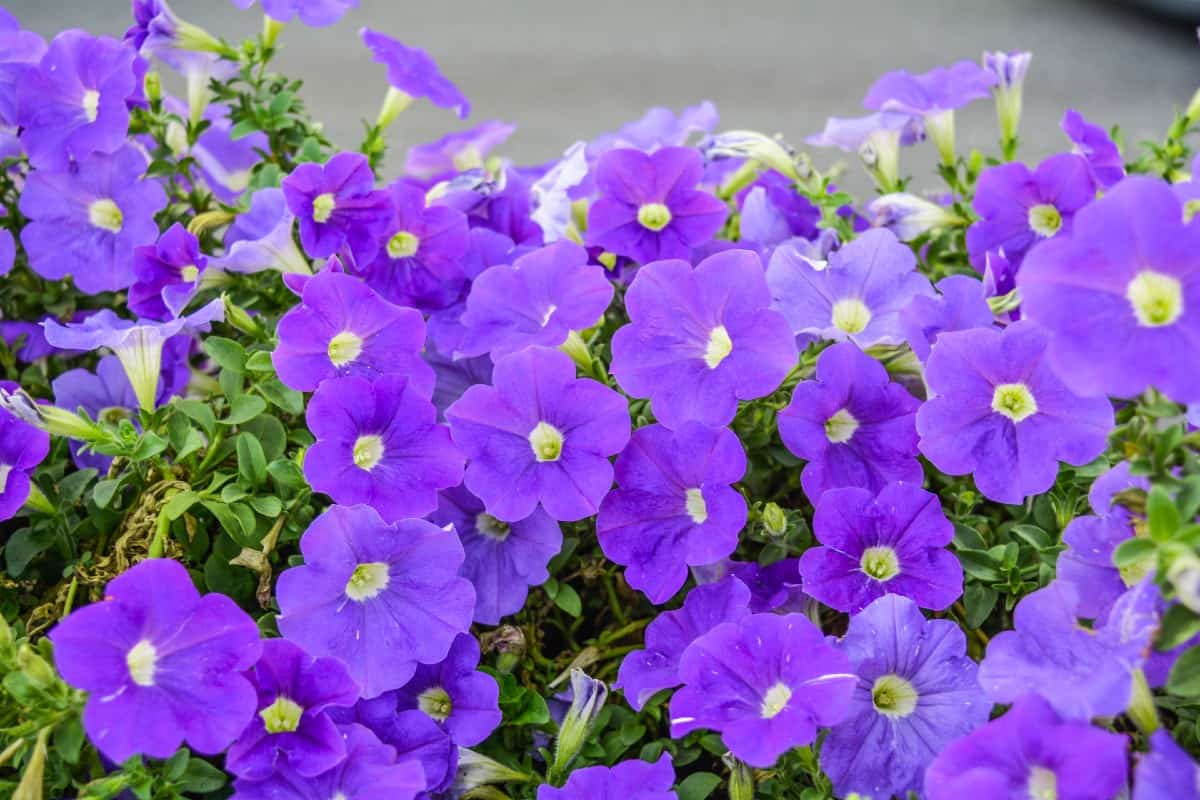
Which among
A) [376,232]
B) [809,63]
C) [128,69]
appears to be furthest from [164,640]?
[809,63]

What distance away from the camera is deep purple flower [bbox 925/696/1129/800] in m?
0.65

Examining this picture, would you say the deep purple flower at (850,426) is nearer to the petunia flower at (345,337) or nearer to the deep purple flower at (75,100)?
the petunia flower at (345,337)

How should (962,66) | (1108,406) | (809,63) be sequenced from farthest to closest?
(809,63)
(962,66)
(1108,406)

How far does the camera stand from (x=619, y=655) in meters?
0.98

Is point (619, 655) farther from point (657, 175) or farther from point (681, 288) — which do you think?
point (657, 175)

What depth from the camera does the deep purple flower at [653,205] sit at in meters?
1.07

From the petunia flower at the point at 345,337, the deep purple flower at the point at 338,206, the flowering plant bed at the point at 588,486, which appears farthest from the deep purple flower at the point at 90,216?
the petunia flower at the point at 345,337

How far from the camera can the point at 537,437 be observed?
893 mm

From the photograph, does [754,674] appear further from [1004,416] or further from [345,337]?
[345,337]

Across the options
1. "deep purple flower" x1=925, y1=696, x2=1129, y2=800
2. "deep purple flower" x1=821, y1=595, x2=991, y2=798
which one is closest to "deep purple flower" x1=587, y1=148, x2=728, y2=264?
"deep purple flower" x1=821, y1=595, x2=991, y2=798

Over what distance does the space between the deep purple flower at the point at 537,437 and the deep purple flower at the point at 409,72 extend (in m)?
0.41

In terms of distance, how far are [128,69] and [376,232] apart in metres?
0.27

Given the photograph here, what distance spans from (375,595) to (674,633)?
0.22 meters

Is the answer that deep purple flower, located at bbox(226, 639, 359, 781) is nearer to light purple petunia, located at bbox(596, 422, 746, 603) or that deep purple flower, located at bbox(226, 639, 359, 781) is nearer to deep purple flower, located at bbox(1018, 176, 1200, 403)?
light purple petunia, located at bbox(596, 422, 746, 603)
